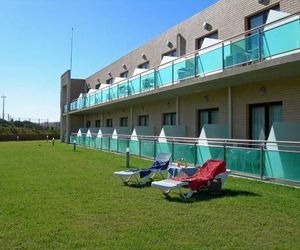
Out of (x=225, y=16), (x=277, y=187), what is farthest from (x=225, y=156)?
(x=225, y=16)

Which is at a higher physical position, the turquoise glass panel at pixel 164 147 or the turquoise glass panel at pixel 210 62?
the turquoise glass panel at pixel 210 62

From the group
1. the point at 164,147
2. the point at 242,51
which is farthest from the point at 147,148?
the point at 242,51

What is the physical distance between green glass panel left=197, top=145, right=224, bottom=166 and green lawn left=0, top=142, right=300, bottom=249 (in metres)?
2.53

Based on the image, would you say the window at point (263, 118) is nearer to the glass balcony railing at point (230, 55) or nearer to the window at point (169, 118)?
the glass balcony railing at point (230, 55)

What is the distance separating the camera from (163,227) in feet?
22.5

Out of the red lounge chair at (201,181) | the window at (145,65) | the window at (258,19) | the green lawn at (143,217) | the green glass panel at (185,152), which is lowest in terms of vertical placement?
the green lawn at (143,217)

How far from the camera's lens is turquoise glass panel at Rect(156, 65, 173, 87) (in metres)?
19.9

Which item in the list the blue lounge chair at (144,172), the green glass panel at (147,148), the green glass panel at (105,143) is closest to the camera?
the blue lounge chair at (144,172)

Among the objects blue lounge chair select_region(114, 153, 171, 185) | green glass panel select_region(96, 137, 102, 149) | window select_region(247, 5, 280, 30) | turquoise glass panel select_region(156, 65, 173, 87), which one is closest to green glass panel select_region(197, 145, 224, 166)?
blue lounge chair select_region(114, 153, 171, 185)

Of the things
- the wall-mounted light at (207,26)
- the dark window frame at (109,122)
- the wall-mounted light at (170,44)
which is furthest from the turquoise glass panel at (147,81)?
the dark window frame at (109,122)

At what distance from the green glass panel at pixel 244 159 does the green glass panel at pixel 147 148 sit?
659cm

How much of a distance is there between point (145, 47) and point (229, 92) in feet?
47.9

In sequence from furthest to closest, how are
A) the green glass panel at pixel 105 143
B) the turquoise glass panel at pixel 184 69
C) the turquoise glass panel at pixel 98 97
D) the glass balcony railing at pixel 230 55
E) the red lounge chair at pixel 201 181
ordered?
Result: the turquoise glass panel at pixel 98 97 → the green glass panel at pixel 105 143 → the turquoise glass panel at pixel 184 69 → the glass balcony railing at pixel 230 55 → the red lounge chair at pixel 201 181

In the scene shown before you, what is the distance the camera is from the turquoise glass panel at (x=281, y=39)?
11516 millimetres
